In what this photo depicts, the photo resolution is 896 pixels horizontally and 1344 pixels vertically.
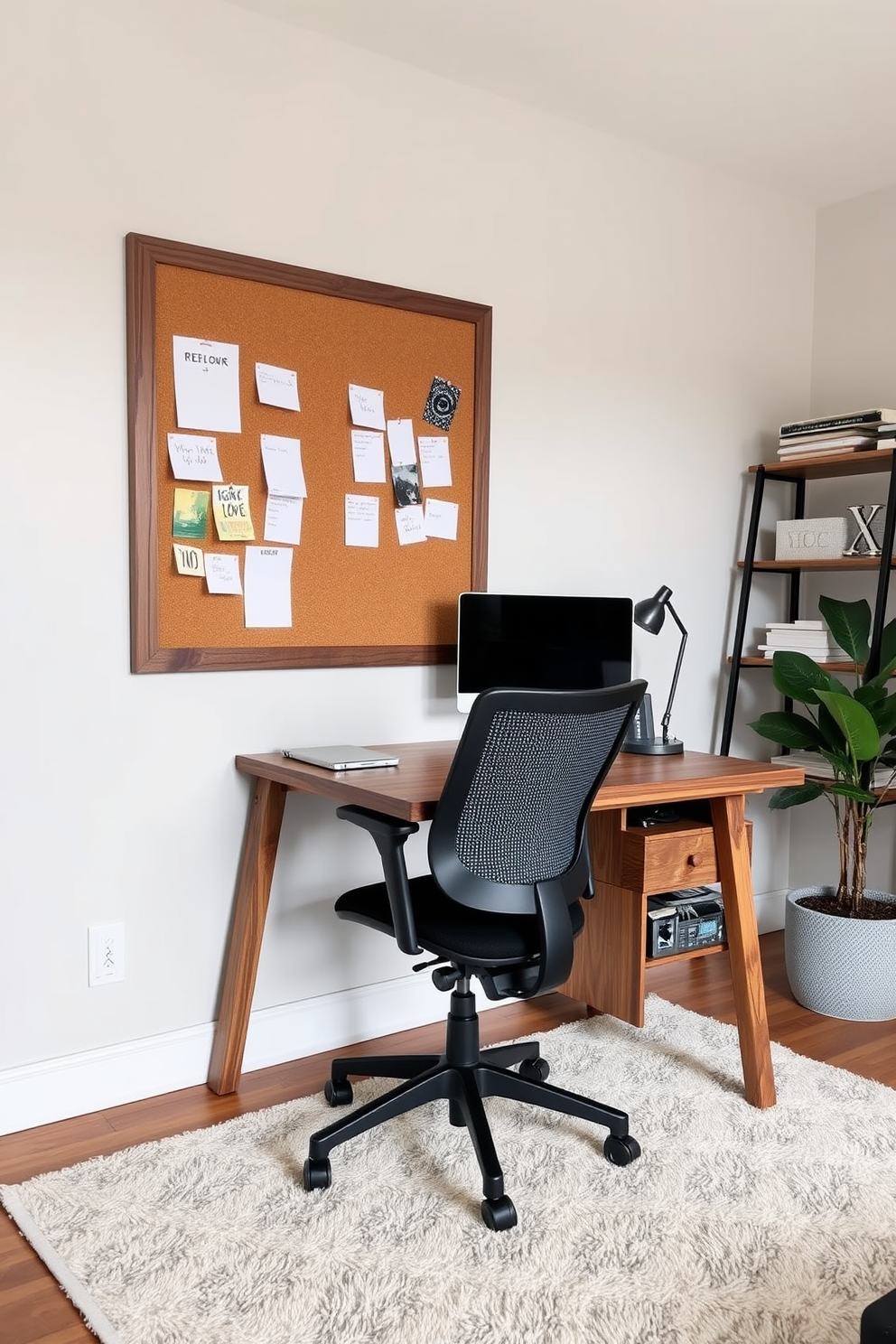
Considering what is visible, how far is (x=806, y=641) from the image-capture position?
11.2 feet

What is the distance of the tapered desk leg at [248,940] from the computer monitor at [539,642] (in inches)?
23.4

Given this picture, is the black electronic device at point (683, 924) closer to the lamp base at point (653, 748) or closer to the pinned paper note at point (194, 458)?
the lamp base at point (653, 748)

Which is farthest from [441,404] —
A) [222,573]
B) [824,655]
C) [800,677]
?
[824,655]

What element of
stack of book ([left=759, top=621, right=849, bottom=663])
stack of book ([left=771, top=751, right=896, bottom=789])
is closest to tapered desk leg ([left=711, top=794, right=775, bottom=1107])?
stack of book ([left=771, top=751, right=896, bottom=789])

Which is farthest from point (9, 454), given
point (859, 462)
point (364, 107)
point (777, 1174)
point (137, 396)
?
point (859, 462)

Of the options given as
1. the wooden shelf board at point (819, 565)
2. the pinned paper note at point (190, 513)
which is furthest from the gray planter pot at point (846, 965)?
the pinned paper note at point (190, 513)

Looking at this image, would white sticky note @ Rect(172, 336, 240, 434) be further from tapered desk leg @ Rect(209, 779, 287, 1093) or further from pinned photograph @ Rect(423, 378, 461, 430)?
tapered desk leg @ Rect(209, 779, 287, 1093)

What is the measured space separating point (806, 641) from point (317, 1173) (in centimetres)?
224

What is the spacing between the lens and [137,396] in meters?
2.34

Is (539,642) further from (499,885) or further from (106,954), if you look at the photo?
(106,954)

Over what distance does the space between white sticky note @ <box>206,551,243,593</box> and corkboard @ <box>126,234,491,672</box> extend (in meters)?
0.02

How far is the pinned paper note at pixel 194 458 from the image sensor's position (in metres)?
2.41

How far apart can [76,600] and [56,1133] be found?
113cm

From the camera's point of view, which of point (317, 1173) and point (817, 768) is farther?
point (817, 768)
